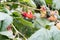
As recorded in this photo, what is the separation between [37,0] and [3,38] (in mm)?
424

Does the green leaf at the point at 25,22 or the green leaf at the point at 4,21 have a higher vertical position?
the green leaf at the point at 4,21

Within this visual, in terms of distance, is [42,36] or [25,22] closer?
[42,36]

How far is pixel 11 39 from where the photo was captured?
0.67 m

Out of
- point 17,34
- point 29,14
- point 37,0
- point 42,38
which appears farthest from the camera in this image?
point 37,0

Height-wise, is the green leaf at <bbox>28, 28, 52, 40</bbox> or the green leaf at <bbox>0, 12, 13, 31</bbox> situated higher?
the green leaf at <bbox>0, 12, 13, 31</bbox>

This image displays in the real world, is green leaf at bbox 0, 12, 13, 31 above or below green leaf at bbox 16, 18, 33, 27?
above

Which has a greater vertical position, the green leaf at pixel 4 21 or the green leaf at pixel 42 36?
the green leaf at pixel 4 21

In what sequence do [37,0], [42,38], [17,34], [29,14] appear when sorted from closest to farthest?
[42,38]
[17,34]
[29,14]
[37,0]

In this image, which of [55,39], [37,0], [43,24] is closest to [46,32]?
[55,39]

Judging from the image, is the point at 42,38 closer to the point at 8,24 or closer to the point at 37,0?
the point at 8,24

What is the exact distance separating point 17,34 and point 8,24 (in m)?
0.05

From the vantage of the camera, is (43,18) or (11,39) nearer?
(11,39)

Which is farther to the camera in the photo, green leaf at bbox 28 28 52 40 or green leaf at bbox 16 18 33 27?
green leaf at bbox 16 18 33 27

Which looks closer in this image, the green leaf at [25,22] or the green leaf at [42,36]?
the green leaf at [42,36]
